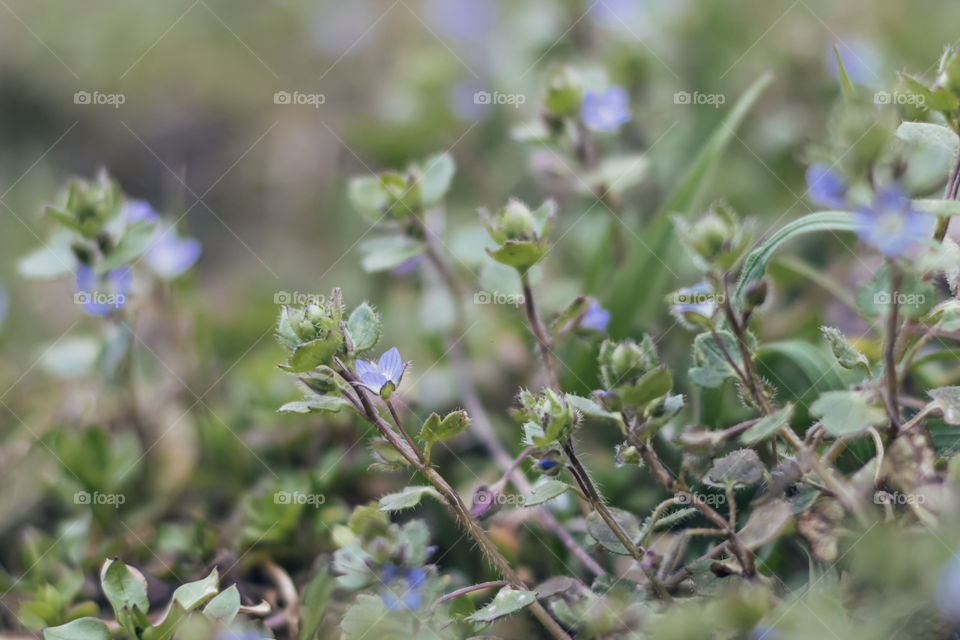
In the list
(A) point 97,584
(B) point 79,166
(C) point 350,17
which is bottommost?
(A) point 97,584

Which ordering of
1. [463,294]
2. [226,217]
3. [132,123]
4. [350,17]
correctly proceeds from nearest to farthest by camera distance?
[463,294] < [226,217] < [132,123] < [350,17]

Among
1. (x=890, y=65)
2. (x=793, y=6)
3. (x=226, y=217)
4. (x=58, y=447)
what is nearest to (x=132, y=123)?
(x=226, y=217)

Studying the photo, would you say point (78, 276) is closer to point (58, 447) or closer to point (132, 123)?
point (58, 447)

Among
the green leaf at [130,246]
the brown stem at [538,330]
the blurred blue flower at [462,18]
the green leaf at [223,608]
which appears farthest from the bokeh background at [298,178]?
the green leaf at [130,246]

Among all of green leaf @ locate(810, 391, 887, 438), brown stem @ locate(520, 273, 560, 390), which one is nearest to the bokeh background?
brown stem @ locate(520, 273, 560, 390)

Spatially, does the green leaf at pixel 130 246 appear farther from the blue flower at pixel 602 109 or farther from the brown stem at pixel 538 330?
the blue flower at pixel 602 109

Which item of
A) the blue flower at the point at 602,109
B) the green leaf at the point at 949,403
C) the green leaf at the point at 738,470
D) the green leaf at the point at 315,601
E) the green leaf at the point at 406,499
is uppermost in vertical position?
the blue flower at the point at 602,109

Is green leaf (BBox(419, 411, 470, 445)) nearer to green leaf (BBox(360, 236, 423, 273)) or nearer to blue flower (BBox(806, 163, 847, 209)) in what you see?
green leaf (BBox(360, 236, 423, 273))
